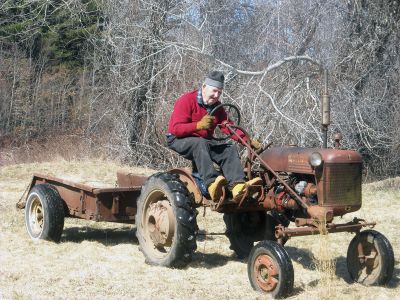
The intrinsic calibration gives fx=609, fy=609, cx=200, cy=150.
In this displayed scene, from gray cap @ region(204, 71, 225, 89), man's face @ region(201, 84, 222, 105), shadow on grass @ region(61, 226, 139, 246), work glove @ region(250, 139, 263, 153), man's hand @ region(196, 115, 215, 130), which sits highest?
gray cap @ region(204, 71, 225, 89)

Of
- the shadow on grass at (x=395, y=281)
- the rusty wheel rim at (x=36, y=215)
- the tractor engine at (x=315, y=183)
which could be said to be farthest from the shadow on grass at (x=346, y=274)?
the rusty wheel rim at (x=36, y=215)

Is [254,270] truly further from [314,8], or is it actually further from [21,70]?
[21,70]

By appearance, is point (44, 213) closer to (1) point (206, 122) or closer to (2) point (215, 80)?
(1) point (206, 122)

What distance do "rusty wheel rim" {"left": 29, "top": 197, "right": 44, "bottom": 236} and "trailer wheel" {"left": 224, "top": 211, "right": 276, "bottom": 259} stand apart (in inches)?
85.6

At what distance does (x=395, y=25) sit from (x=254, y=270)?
37.5ft

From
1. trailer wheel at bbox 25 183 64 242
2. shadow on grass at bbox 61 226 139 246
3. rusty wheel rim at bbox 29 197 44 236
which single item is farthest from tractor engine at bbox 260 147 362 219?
rusty wheel rim at bbox 29 197 44 236

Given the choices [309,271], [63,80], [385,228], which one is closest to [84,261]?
[309,271]

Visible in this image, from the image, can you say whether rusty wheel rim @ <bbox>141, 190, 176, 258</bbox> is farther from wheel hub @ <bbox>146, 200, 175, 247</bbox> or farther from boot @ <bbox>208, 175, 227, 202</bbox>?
boot @ <bbox>208, 175, 227, 202</bbox>

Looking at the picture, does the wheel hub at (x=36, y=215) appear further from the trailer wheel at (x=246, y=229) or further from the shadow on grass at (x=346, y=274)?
the shadow on grass at (x=346, y=274)

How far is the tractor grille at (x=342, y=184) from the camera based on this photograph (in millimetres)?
5070

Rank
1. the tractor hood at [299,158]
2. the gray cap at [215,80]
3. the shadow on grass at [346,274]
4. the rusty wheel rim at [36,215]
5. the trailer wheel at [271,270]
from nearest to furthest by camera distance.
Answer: the trailer wheel at [271,270] < the tractor hood at [299,158] < the shadow on grass at [346,274] < the gray cap at [215,80] < the rusty wheel rim at [36,215]

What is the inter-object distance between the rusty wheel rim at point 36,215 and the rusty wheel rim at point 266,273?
2.99 meters

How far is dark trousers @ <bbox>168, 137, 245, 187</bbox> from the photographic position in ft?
18.0

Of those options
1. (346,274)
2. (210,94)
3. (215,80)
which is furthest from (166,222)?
(346,274)
